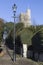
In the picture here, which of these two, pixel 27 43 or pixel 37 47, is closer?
pixel 37 47

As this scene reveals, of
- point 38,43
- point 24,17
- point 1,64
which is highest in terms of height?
point 24,17

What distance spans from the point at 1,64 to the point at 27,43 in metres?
10.7

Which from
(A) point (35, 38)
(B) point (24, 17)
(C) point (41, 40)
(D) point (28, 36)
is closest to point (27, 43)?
(D) point (28, 36)

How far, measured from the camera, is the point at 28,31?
1560 inches

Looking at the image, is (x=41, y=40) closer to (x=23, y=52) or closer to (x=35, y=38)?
(x=35, y=38)

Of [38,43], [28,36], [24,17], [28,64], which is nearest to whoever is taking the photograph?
[28,64]

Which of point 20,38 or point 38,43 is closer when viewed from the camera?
point 38,43

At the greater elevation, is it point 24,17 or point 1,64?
point 24,17

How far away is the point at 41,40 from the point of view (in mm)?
25984

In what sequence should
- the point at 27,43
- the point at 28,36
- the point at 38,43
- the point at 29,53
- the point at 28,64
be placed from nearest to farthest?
the point at 28,64 → the point at 38,43 → the point at 29,53 → the point at 27,43 → the point at 28,36

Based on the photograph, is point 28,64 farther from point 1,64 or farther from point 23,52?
point 23,52

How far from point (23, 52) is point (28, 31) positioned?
5879 millimetres

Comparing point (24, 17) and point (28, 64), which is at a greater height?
point (24, 17)

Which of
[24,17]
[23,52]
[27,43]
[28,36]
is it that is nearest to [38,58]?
[23,52]
